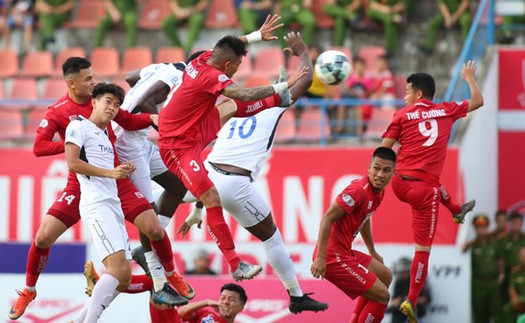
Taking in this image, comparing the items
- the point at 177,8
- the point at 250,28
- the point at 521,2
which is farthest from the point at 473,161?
the point at 177,8

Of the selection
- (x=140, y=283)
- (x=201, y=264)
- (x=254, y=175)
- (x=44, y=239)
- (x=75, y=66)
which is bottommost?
(x=201, y=264)

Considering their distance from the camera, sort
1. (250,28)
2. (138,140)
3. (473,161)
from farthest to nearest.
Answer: (250,28) → (473,161) → (138,140)

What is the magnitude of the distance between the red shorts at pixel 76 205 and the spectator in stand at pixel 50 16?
1043cm

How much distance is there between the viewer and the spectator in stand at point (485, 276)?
17.4 metres

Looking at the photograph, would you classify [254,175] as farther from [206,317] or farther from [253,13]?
[253,13]

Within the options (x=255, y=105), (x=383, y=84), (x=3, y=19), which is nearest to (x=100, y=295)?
(x=255, y=105)

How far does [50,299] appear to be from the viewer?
1514 cm

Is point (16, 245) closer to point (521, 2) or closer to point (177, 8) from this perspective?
point (177, 8)

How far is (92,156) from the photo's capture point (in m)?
11.7

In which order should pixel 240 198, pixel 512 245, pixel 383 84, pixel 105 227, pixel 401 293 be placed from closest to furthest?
1. pixel 105 227
2. pixel 240 198
3. pixel 401 293
4. pixel 512 245
5. pixel 383 84

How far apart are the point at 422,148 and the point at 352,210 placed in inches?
49.9

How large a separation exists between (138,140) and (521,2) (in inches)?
359

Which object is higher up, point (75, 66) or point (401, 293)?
point (75, 66)

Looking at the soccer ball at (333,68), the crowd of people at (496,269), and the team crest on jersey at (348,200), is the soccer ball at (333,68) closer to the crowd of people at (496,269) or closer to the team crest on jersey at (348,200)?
the team crest on jersey at (348,200)
